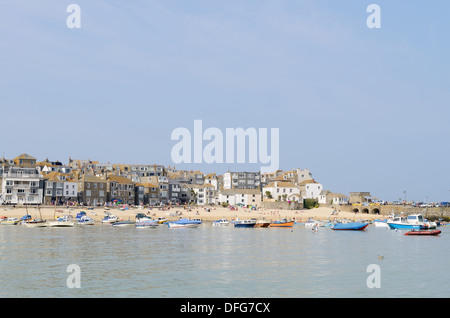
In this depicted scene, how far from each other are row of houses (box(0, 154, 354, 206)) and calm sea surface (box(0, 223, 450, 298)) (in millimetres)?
76881

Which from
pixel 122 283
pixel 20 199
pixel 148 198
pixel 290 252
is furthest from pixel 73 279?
pixel 148 198

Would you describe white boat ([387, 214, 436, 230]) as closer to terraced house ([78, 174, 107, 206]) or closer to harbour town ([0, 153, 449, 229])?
harbour town ([0, 153, 449, 229])

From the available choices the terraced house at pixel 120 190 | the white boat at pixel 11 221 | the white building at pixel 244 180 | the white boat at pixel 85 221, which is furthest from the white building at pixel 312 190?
the white boat at pixel 11 221

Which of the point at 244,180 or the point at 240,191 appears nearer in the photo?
the point at 240,191

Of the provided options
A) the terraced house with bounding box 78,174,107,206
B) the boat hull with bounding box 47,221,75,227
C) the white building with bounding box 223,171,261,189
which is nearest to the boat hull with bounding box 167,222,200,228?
the boat hull with bounding box 47,221,75,227

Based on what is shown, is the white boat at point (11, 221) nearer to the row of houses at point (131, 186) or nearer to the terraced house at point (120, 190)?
the row of houses at point (131, 186)

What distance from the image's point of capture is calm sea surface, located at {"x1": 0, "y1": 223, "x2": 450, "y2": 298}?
30234 mm

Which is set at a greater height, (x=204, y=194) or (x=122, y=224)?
(x=204, y=194)

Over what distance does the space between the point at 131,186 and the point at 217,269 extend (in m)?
115

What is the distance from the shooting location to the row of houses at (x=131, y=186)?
132 m

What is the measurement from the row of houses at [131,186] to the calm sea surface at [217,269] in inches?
3027

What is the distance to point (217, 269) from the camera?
3859cm

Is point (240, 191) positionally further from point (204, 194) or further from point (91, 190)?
point (91, 190)

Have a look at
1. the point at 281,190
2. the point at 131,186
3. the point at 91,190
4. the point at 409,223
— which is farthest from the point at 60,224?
the point at 281,190
